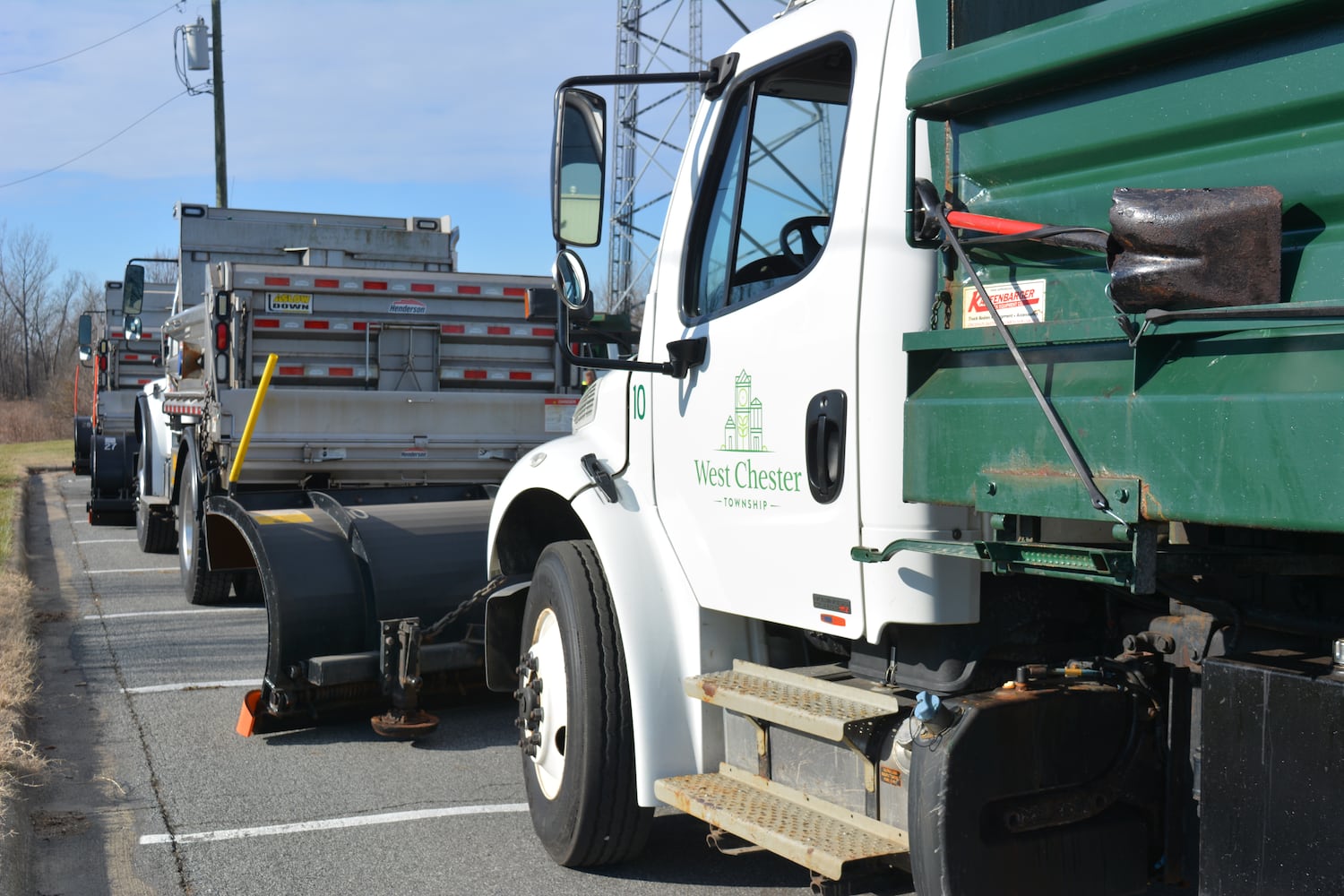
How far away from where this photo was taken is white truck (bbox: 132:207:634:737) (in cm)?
620

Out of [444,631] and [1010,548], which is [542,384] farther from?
[1010,548]

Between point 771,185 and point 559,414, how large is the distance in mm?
5802

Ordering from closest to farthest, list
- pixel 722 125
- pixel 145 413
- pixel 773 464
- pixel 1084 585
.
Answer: pixel 1084 585
pixel 773 464
pixel 722 125
pixel 145 413

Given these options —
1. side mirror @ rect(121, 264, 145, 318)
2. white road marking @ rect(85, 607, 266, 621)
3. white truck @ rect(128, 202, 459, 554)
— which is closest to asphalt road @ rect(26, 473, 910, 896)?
white road marking @ rect(85, 607, 266, 621)

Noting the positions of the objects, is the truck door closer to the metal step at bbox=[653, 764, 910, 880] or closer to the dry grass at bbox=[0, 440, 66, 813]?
the metal step at bbox=[653, 764, 910, 880]

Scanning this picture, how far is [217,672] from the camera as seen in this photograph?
25.5 ft

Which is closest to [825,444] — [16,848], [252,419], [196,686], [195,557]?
[16,848]

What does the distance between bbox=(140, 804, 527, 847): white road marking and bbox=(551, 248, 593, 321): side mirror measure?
7.67 ft

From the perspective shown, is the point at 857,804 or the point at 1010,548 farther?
the point at 857,804

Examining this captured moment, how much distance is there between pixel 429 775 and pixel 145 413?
984 centimetres

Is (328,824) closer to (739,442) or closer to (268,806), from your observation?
(268,806)

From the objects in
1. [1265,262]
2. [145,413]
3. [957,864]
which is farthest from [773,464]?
[145,413]

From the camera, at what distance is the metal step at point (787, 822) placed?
323 cm

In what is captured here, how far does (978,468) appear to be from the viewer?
9.21ft
